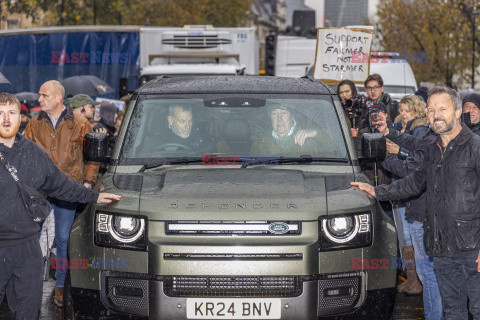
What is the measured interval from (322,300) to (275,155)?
4.76 feet

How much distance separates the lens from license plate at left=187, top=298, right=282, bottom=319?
4898mm

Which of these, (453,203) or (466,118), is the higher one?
(466,118)

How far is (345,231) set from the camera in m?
5.10

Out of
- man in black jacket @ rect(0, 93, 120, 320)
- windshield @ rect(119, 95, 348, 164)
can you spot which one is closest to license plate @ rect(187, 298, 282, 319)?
man in black jacket @ rect(0, 93, 120, 320)

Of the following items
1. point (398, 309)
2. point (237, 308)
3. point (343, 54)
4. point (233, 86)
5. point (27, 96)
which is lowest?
point (398, 309)

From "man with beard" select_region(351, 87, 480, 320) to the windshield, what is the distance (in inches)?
33.2

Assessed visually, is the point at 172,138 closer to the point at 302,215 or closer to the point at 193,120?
the point at 193,120

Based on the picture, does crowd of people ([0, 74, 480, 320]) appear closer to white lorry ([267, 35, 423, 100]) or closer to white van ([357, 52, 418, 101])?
white lorry ([267, 35, 423, 100])

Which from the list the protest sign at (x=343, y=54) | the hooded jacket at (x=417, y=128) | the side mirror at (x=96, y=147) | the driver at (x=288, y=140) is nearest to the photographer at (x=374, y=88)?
the hooded jacket at (x=417, y=128)

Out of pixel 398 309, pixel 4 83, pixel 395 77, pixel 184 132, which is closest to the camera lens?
pixel 184 132

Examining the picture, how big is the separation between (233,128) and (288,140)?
0.42m

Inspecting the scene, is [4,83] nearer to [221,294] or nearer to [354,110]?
[354,110]

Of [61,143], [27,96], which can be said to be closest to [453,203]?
[61,143]

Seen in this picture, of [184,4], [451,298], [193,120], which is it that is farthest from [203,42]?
[184,4]
